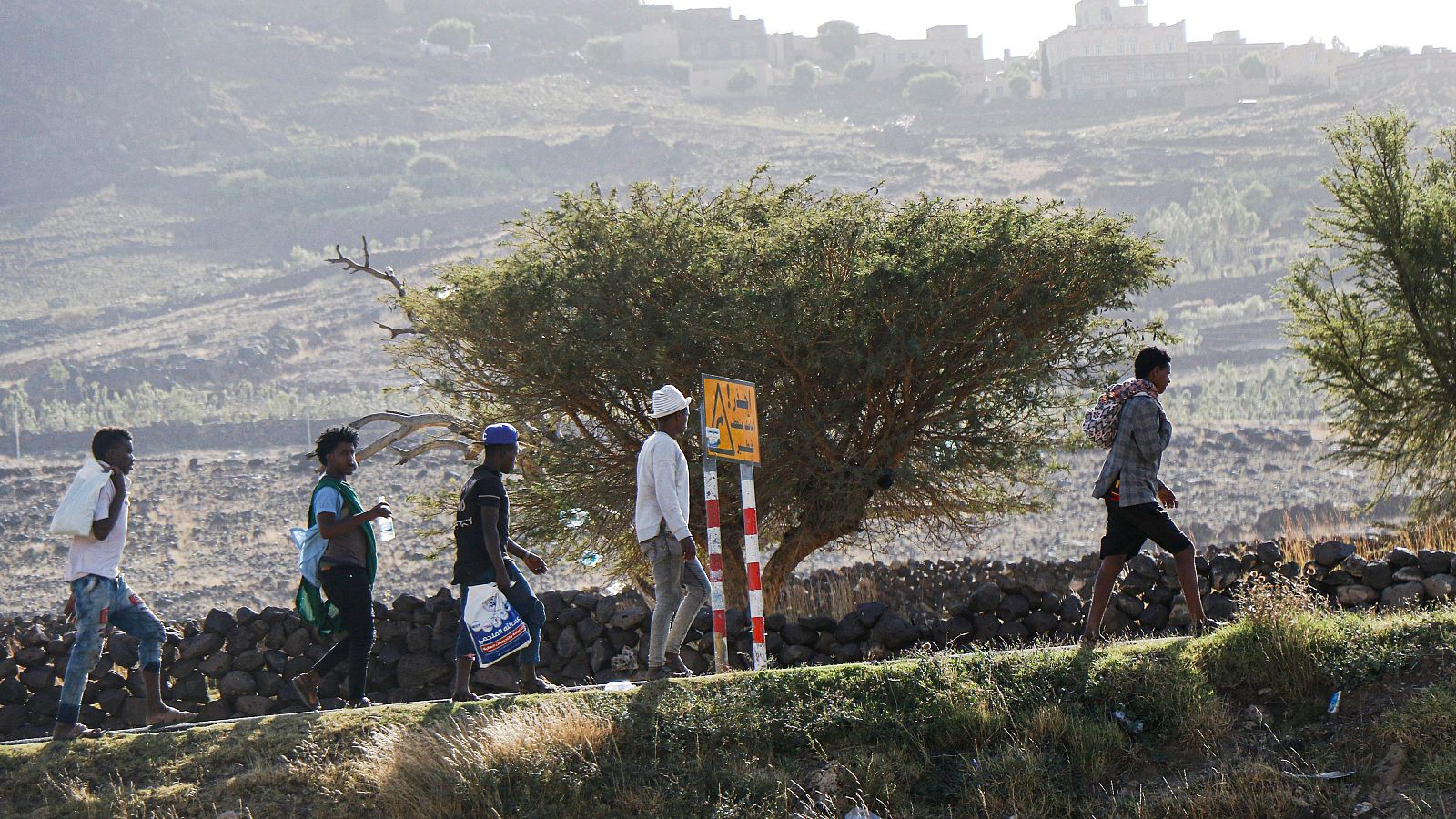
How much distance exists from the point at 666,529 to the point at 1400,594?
236 inches

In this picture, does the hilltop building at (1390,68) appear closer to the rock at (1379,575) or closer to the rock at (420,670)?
the rock at (1379,575)

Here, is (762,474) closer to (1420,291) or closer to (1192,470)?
(1420,291)

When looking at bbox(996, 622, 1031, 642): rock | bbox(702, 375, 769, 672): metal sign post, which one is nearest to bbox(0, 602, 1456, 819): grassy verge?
bbox(702, 375, 769, 672): metal sign post

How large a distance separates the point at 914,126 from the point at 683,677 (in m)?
158

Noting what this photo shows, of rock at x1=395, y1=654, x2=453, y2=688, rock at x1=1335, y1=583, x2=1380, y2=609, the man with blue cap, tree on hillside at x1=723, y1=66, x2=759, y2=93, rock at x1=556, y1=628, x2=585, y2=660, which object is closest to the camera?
the man with blue cap

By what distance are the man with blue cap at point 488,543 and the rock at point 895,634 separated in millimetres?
3831

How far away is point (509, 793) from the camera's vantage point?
27.0 ft

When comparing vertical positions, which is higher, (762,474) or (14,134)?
(14,134)

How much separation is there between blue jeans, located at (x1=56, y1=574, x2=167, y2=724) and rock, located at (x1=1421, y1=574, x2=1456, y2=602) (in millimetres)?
9316

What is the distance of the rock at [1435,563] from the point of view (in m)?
12.0

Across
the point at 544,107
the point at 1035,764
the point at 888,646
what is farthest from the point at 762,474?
the point at 544,107

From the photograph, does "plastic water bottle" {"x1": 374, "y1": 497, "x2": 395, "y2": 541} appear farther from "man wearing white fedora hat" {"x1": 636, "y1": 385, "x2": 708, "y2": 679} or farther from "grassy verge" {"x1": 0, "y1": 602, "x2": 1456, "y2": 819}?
"man wearing white fedora hat" {"x1": 636, "y1": 385, "x2": 708, "y2": 679}

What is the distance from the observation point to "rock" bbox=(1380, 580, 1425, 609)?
37.7 ft

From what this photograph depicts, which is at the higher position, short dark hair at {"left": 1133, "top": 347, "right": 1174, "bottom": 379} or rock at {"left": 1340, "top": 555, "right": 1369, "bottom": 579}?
short dark hair at {"left": 1133, "top": 347, "right": 1174, "bottom": 379}
